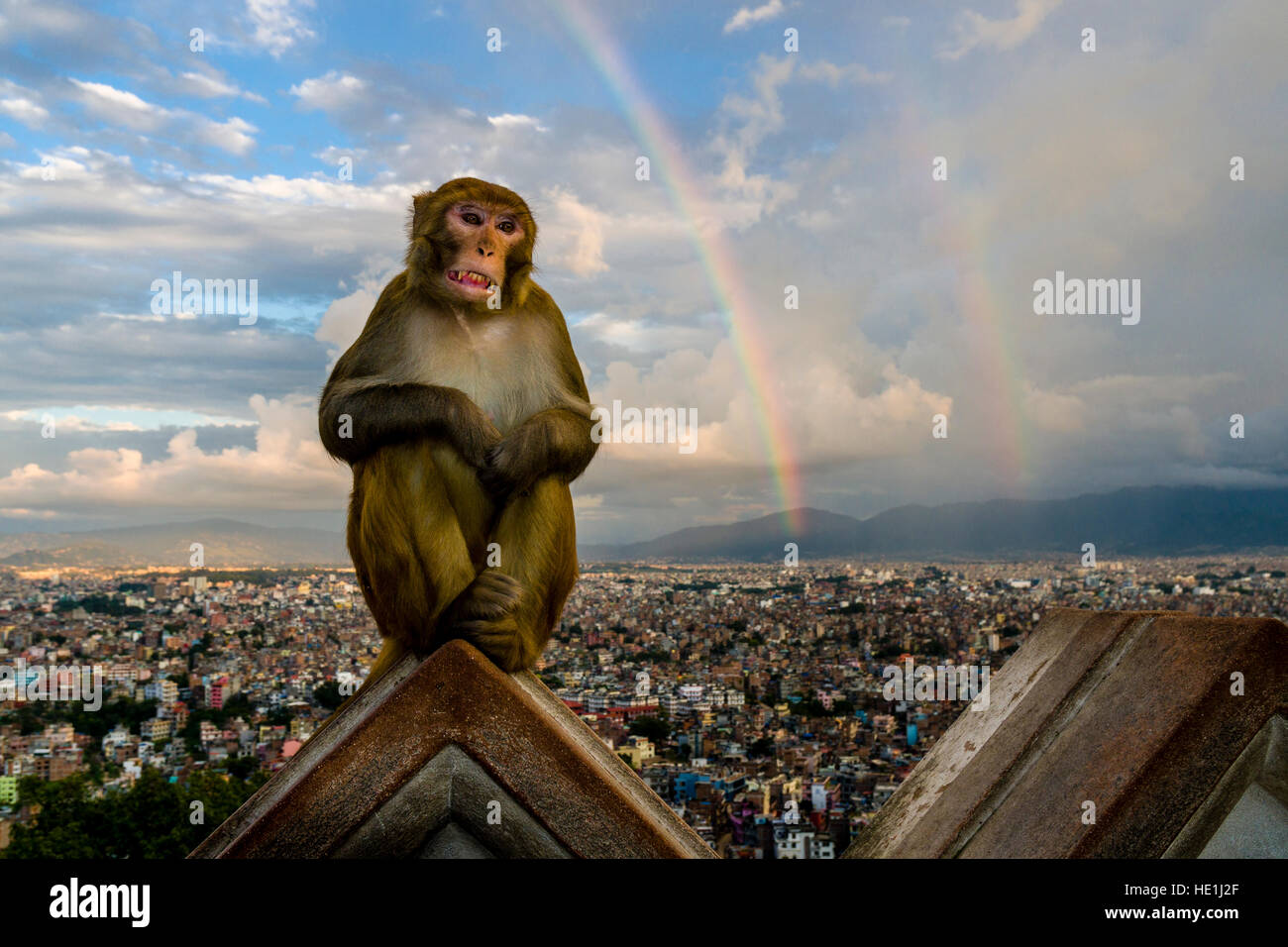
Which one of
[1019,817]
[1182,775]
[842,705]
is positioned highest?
[1182,775]

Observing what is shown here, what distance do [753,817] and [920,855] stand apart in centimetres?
2914

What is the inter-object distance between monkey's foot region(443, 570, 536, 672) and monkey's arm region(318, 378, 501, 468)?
499mm

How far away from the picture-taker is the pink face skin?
13.4 ft

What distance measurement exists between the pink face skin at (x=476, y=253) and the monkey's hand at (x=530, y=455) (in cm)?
67

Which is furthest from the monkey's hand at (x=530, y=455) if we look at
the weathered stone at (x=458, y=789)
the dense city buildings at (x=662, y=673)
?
the dense city buildings at (x=662, y=673)

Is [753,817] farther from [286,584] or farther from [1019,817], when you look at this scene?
[286,584]

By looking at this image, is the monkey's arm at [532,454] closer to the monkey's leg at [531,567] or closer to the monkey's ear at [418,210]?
the monkey's leg at [531,567]

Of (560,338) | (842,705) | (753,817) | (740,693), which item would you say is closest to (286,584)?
(740,693)

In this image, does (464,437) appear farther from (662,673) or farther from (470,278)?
(662,673)

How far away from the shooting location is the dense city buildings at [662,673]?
33.8 meters

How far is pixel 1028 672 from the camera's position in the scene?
3410mm

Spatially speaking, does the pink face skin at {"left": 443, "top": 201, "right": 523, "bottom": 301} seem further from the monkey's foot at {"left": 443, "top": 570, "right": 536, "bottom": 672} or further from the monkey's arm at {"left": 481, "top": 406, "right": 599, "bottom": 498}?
the monkey's foot at {"left": 443, "top": 570, "right": 536, "bottom": 672}

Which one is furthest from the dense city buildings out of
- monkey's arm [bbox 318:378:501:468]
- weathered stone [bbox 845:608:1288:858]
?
weathered stone [bbox 845:608:1288:858]

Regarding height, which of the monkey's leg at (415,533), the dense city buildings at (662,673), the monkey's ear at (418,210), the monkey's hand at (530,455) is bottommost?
the dense city buildings at (662,673)
